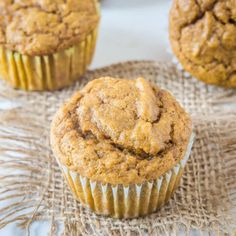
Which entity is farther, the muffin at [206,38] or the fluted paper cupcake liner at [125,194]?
the muffin at [206,38]

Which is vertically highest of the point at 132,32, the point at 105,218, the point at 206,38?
the point at 206,38

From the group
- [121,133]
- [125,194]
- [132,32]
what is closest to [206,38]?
[132,32]

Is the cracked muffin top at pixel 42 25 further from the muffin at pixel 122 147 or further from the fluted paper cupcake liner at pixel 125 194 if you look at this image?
the fluted paper cupcake liner at pixel 125 194

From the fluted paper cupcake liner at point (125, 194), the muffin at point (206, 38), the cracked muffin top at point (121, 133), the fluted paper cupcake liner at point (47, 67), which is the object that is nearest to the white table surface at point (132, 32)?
the fluted paper cupcake liner at point (47, 67)

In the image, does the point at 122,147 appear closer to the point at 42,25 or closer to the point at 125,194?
the point at 125,194

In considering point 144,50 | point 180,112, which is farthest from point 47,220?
point 144,50
